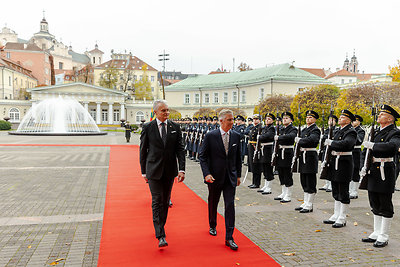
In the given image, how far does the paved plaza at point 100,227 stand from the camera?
4.61 m

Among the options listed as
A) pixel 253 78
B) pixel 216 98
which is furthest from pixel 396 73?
pixel 216 98

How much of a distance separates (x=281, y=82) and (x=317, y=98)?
22.0m

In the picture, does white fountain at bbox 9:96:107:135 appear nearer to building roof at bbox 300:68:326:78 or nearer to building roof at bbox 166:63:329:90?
building roof at bbox 166:63:329:90

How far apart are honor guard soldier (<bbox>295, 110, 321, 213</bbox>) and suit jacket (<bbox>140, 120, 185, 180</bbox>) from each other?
3302 millimetres

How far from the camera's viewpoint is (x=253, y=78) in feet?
181

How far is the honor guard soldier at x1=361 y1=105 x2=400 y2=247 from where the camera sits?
5156 mm

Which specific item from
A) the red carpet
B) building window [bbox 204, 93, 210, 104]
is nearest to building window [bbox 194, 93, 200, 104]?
building window [bbox 204, 93, 210, 104]

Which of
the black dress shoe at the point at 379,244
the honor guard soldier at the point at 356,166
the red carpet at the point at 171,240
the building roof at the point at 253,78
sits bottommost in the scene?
the black dress shoe at the point at 379,244

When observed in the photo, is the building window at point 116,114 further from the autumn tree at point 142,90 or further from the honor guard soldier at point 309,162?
the honor guard soldier at point 309,162

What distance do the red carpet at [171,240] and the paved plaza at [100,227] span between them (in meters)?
0.22

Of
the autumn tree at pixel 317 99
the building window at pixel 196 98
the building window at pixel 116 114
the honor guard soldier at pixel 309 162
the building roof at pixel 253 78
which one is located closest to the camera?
the honor guard soldier at pixel 309 162

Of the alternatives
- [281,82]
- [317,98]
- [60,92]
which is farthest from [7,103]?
[317,98]

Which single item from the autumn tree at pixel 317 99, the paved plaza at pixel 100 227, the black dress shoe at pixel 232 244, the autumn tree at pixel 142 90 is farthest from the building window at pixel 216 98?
the black dress shoe at pixel 232 244

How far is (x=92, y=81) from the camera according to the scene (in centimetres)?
9644
